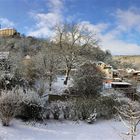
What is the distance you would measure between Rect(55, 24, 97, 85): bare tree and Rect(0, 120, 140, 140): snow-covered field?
16.9 metres

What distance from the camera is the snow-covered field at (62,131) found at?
1385cm

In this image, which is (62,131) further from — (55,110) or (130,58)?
(130,58)

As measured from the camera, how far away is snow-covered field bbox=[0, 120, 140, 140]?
45.4 feet

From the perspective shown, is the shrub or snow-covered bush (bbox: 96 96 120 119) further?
the shrub

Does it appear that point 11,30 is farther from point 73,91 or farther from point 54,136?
point 54,136

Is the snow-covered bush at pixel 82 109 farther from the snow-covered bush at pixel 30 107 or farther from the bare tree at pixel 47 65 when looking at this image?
the bare tree at pixel 47 65

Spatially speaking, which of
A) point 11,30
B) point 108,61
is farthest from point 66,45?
point 11,30

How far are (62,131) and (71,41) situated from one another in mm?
22253

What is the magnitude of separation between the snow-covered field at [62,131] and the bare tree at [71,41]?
16939mm

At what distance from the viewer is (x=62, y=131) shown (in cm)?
1567

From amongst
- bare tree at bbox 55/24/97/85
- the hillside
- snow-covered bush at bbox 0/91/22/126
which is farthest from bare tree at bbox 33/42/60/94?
the hillside

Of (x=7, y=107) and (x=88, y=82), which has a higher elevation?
(x=88, y=82)

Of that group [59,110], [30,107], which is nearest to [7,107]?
[30,107]

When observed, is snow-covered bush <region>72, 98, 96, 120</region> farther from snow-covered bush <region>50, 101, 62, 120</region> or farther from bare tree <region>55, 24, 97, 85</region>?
bare tree <region>55, 24, 97, 85</region>
